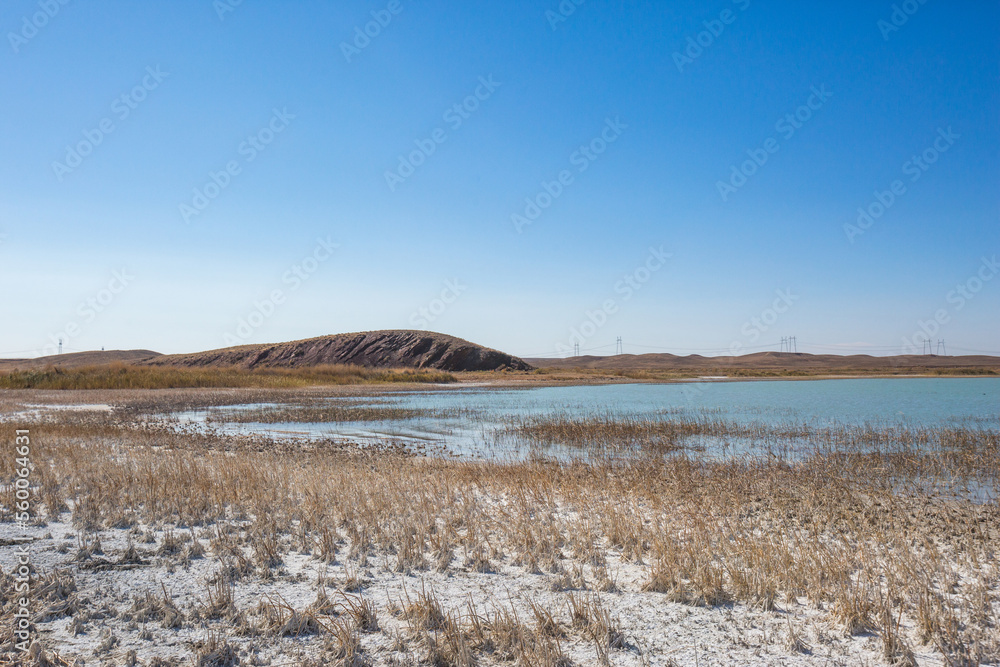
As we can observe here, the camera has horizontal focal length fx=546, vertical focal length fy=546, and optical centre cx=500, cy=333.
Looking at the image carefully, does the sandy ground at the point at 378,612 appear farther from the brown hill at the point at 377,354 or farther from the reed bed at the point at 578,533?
the brown hill at the point at 377,354

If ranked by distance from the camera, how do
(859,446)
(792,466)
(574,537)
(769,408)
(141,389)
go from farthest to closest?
(141,389) → (769,408) → (859,446) → (792,466) → (574,537)

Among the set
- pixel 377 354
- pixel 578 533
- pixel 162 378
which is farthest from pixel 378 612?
pixel 377 354

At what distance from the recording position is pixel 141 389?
160ft

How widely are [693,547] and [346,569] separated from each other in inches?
156

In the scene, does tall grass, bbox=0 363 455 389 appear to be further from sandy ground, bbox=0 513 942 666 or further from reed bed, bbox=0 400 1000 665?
sandy ground, bbox=0 513 942 666

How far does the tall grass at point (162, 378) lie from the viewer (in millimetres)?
50750

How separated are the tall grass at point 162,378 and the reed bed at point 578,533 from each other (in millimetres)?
45243

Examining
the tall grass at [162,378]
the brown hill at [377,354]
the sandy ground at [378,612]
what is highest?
the brown hill at [377,354]

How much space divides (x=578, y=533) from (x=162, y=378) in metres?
57.1

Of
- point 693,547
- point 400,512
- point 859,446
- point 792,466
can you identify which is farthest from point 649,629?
point 859,446

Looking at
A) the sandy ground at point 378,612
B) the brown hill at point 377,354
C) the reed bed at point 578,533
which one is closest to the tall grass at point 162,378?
the brown hill at point 377,354

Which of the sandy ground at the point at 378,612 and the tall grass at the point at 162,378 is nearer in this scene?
the sandy ground at the point at 378,612

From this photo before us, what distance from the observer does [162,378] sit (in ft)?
174

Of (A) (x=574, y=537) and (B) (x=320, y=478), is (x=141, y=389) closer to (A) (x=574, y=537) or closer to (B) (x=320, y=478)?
(B) (x=320, y=478)
